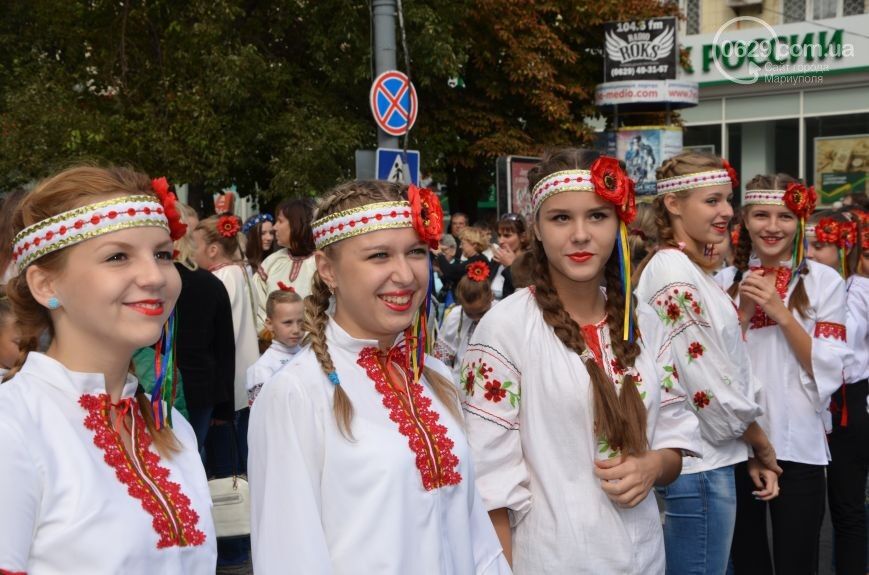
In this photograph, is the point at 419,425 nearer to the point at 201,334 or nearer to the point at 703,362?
the point at 703,362

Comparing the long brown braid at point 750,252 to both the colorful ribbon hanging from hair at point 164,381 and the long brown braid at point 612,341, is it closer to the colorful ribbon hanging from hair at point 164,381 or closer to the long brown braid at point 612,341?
the long brown braid at point 612,341

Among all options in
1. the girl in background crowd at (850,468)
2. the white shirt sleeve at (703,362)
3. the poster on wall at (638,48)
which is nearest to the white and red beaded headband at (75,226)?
the white shirt sleeve at (703,362)

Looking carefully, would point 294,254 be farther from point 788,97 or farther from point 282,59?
point 788,97

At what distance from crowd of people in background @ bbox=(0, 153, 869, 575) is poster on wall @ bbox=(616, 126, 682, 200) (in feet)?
58.5

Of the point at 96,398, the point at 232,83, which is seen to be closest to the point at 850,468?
the point at 96,398

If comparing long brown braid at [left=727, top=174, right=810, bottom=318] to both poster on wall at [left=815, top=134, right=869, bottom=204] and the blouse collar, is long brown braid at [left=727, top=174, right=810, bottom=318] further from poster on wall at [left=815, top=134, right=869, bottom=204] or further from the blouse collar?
poster on wall at [left=815, top=134, right=869, bottom=204]

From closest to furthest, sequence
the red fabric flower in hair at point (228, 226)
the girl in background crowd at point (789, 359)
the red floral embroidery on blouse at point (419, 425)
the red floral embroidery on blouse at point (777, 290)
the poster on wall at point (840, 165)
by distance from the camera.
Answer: the red floral embroidery on blouse at point (419, 425), the girl in background crowd at point (789, 359), the red floral embroidery on blouse at point (777, 290), the red fabric flower in hair at point (228, 226), the poster on wall at point (840, 165)

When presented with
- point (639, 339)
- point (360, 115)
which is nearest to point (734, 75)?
point (360, 115)

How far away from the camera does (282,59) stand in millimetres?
17594

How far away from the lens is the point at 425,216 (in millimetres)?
3113

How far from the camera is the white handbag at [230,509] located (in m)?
5.56

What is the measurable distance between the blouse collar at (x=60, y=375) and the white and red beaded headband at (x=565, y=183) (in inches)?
64.5

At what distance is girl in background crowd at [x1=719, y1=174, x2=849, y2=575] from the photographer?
16.6 feet

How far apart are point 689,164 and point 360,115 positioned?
14318 mm
